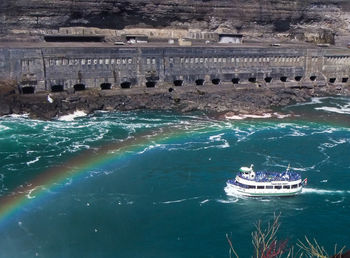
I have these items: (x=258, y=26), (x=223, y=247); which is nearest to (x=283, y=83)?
(x=258, y=26)

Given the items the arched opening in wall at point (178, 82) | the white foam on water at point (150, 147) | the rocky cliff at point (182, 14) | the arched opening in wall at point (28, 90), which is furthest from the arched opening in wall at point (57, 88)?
the white foam on water at point (150, 147)

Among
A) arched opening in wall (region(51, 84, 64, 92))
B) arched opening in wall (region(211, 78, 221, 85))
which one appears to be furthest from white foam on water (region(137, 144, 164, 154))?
arched opening in wall (region(211, 78, 221, 85))

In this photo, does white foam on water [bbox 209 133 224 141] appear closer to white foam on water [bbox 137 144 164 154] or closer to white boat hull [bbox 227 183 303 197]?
white foam on water [bbox 137 144 164 154]

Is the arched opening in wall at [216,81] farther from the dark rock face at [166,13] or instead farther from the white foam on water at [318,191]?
the white foam on water at [318,191]

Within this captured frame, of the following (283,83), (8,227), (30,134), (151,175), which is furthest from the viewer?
(283,83)

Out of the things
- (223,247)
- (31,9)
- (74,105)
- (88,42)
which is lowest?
(223,247)

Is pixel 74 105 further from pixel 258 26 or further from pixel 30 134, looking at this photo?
pixel 258 26
